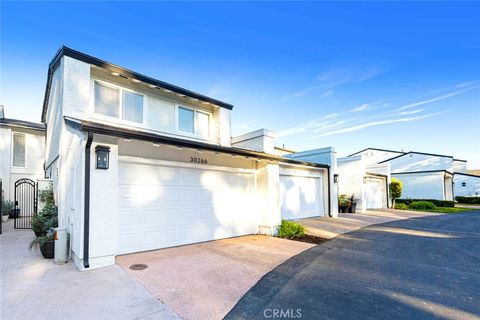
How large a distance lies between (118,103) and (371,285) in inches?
389

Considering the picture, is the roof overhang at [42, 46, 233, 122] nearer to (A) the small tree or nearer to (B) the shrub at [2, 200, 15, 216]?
(B) the shrub at [2, 200, 15, 216]

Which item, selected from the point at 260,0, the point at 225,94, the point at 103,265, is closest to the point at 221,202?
the point at 103,265

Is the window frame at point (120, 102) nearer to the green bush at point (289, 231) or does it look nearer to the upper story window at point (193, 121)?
the upper story window at point (193, 121)

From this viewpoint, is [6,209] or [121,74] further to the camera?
[6,209]

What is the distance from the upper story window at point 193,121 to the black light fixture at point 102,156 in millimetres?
5732

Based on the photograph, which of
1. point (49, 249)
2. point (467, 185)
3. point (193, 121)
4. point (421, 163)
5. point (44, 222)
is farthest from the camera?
point (467, 185)

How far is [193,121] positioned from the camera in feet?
38.5

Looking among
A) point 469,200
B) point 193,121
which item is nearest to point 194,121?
point 193,121

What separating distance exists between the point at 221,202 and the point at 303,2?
854cm

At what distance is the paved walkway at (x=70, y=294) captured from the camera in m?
3.37

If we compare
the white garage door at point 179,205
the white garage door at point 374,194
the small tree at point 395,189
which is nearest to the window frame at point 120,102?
the white garage door at point 179,205

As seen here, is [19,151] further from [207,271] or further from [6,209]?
[207,271]

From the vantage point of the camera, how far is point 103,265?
17.8ft

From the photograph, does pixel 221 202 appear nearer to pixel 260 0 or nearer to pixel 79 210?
pixel 79 210
